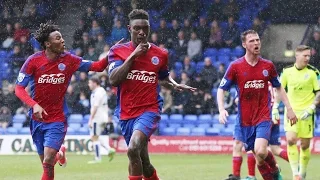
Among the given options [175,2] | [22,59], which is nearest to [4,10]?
[22,59]

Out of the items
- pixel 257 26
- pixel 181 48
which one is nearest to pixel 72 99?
pixel 181 48

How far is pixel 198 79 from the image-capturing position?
2634 cm

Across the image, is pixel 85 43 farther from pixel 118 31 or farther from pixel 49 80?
pixel 49 80

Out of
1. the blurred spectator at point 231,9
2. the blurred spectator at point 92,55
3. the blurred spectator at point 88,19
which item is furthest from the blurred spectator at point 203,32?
the blurred spectator at point 88,19

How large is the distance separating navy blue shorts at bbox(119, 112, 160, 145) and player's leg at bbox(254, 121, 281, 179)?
1.99m

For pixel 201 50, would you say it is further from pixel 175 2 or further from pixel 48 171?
pixel 48 171

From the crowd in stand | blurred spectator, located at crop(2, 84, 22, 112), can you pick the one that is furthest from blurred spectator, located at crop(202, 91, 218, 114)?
blurred spectator, located at crop(2, 84, 22, 112)

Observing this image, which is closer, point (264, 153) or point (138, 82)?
point (138, 82)

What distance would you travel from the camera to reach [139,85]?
35.3ft

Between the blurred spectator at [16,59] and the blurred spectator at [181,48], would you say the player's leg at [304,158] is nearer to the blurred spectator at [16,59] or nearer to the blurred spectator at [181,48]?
the blurred spectator at [181,48]

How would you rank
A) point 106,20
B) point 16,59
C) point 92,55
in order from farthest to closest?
point 106,20 < point 16,59 < point 92,55

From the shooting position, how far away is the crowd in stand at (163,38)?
87.1 feet

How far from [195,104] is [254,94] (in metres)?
14.1

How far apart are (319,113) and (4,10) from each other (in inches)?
479
